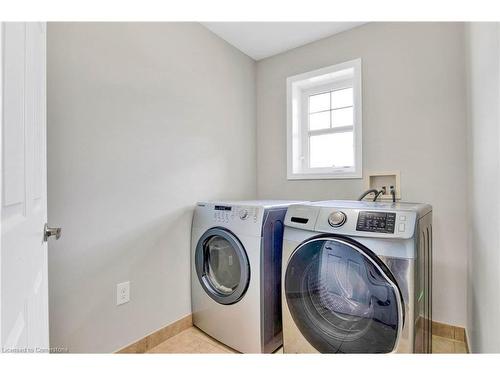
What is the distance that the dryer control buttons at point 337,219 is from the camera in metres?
1.12

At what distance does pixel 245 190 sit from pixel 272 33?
1378mm

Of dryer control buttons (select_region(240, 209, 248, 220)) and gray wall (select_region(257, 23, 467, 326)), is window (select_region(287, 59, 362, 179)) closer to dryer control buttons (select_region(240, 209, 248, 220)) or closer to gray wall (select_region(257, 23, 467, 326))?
gray wall (select_region(257, 23, 467, 326))

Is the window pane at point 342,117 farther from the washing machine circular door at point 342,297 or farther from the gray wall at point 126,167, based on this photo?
the washing machine circular door at point 342,297

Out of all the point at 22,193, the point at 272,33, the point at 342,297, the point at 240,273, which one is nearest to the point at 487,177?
the point at 342,297

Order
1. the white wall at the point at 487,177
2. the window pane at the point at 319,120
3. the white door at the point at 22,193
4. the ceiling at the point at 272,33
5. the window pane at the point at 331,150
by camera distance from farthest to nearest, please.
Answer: the window pane at the point at 319,120 → the window pane at the point at 331,150 → the ceiling at the point at 272,33 → the white wall at the point at 487,177 → the white door at the point at 22,193

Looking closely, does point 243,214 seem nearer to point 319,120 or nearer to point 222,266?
point 222,266

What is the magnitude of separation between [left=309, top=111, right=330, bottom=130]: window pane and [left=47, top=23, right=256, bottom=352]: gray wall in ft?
2.93

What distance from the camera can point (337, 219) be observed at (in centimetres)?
113

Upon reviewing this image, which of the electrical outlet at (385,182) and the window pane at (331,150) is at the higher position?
the window pane at (331,150)

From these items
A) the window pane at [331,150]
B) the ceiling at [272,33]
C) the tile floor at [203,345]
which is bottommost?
the tile floor at [203,345]

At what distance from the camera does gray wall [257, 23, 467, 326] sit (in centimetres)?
156

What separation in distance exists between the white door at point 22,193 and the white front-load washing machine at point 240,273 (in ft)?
3.02

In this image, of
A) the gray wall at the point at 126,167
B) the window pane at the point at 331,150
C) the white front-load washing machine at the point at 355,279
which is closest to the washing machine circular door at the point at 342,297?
the white front-load washing machine at the point at 355,279
